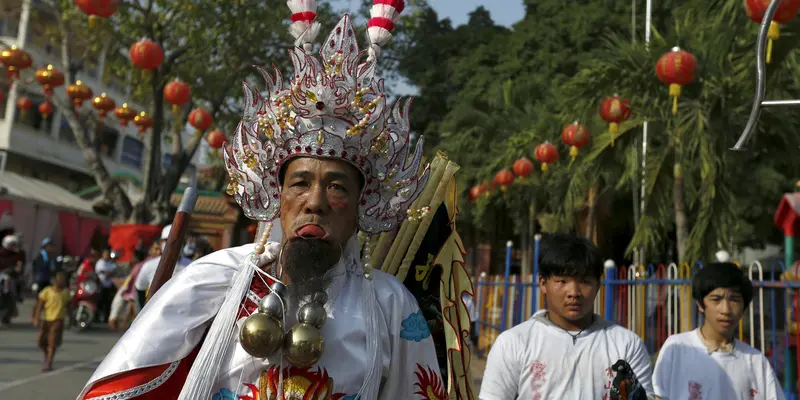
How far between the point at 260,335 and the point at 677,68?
27.8 feet

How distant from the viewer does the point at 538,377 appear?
367 cm

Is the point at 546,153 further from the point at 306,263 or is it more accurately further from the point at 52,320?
the point at 306,263

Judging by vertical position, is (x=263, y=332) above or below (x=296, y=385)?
above

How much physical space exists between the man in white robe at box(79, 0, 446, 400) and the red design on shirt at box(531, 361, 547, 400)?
1187 millimetres

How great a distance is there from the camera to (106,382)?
2227 millimetres

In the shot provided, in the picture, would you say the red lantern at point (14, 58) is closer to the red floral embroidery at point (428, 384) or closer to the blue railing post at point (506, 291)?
the blue railing post at point (506, 291)

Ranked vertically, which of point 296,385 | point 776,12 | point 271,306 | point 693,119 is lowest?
point 296,385

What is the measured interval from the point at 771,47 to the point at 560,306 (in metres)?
4.01

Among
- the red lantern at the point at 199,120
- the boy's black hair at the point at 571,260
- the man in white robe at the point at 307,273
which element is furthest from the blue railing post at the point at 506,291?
the man in white robe at the point at 307,273

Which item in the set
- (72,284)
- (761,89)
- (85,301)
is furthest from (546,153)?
(761,89)

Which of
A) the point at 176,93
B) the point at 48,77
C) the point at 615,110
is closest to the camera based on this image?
the point at 615,110

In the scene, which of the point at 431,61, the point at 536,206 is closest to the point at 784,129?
the point at 536,206

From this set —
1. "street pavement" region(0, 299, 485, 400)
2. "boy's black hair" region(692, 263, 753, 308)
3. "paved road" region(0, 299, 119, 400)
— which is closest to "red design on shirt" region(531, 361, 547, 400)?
"boy's black hair" region(692, 263, 753, 308)

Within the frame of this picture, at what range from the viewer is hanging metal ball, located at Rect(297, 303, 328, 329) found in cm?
237
